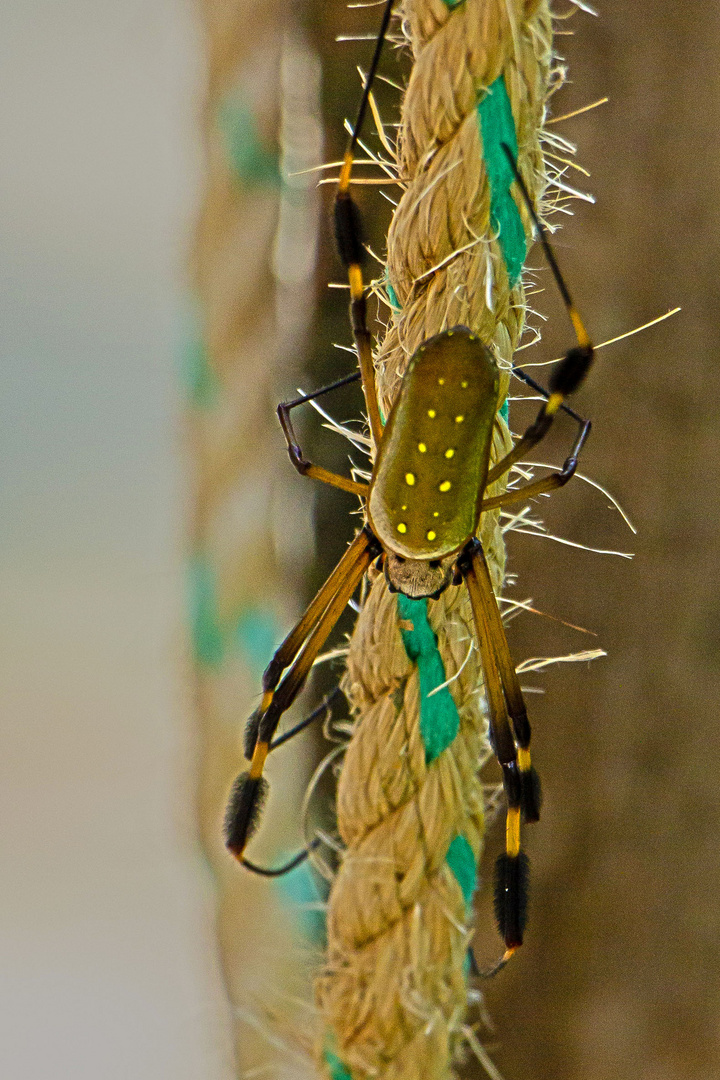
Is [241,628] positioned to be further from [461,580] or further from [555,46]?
[555,46]

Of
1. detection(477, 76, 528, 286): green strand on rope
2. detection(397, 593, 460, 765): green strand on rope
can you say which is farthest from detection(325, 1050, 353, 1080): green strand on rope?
detection(477, 76, 528, 286): green strand on rope

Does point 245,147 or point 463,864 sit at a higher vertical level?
point 245,147

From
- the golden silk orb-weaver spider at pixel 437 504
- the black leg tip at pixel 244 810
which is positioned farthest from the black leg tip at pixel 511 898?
the black leg tip at pixel 244 810

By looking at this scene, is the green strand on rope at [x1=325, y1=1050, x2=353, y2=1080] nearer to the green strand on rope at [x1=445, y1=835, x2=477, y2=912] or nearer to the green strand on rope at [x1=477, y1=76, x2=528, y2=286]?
the green strand on rope at [x1=445, y1=835, x2=477, y2=912]

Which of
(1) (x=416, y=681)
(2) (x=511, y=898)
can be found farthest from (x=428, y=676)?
(2) (x=511, y=898)

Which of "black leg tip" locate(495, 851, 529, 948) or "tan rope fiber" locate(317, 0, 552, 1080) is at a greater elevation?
"tan rope fiber" locate(317, 0, 552, 1080)

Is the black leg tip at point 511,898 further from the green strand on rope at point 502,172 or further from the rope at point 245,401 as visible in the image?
the green strand on rope at point 502,172

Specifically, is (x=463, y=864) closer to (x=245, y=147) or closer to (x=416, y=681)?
(x=416, y=681)
